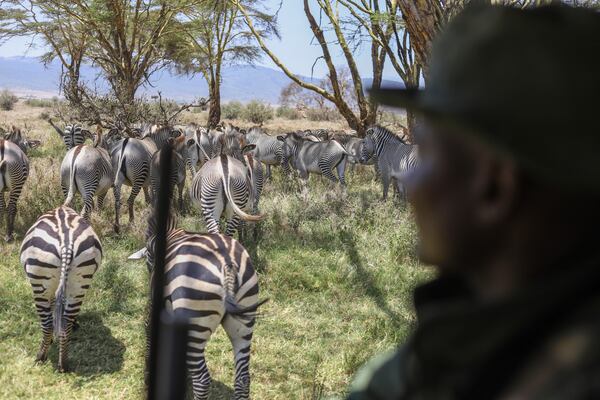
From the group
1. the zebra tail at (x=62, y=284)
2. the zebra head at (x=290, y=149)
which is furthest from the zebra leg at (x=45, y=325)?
the zebra head at (x=290, y=149)

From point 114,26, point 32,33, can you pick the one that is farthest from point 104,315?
point 32,33

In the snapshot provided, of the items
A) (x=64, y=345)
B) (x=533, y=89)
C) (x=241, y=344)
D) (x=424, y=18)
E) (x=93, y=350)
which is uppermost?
(x=424, y=18)

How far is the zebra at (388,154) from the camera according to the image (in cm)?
1138

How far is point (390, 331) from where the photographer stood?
217 inches

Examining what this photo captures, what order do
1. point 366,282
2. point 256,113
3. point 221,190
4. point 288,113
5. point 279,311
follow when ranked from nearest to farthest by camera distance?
Result: point 279,311, point 366,282, point 221,190, point 256,113, point 288,113

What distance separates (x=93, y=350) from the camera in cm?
530

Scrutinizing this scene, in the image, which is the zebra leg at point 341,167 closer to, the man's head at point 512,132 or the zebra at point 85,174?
the zebra at point 85,174

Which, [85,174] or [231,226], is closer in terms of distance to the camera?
Result: [231,226]

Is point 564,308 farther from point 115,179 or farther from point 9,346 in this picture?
Answer: point 115,179

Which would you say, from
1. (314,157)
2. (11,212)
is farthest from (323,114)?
(11,212)

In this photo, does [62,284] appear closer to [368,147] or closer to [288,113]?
[368,147]

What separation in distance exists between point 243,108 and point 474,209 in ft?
117

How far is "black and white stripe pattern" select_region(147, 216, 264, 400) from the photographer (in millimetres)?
3762

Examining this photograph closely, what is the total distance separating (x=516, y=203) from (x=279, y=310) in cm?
571
